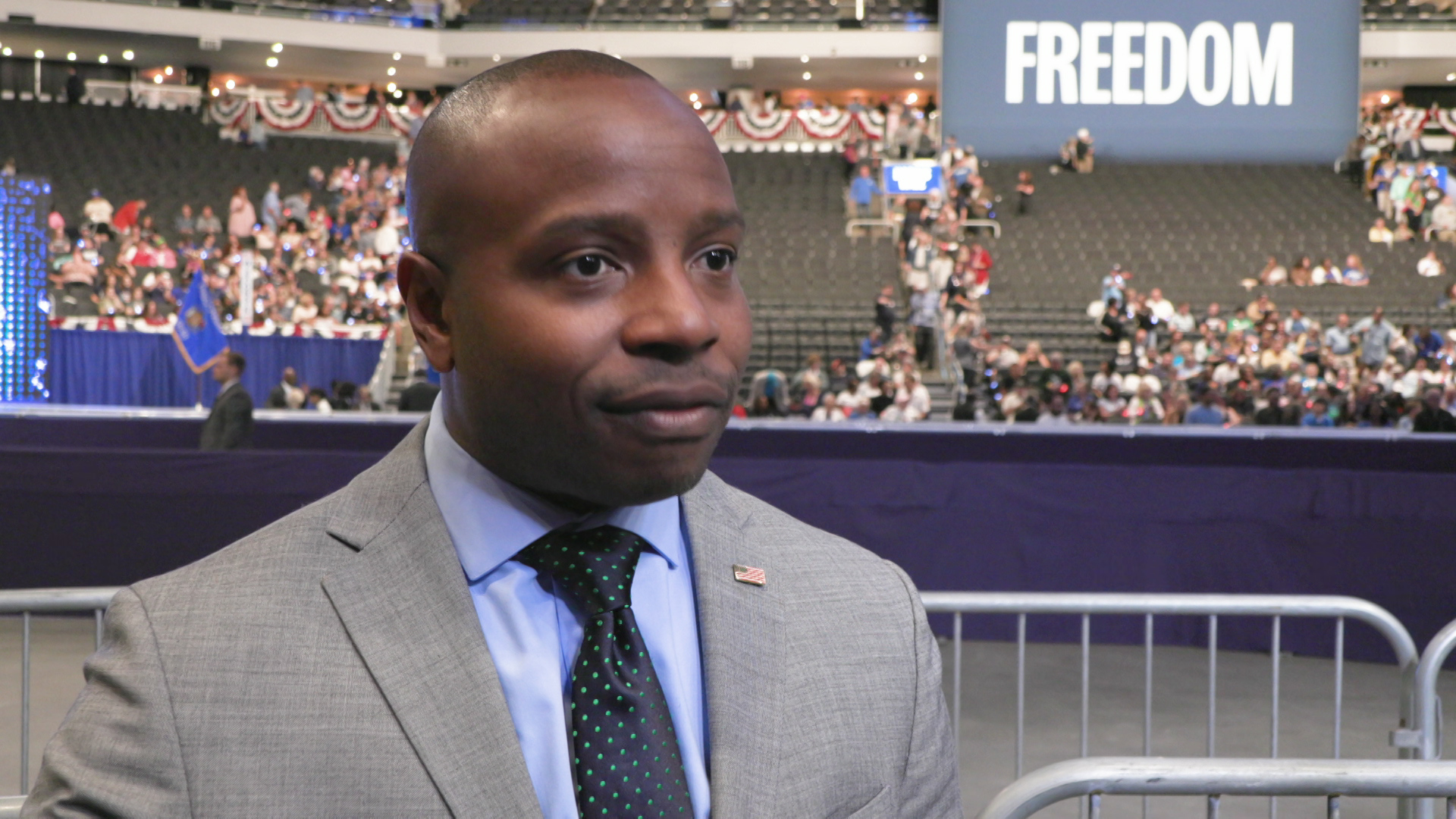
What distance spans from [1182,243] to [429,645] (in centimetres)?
2521

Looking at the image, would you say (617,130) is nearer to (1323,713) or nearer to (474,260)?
(474,260)

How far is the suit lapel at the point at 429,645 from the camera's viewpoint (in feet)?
3.20

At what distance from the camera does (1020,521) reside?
7297mm

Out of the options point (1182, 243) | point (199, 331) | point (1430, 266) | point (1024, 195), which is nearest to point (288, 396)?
point (199, 331)

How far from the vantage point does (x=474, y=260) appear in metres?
1.00

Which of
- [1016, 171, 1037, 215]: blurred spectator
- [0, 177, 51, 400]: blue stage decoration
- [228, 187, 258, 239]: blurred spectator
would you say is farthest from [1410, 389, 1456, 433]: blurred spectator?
[228, 187, 258, 239]: blurred spectator

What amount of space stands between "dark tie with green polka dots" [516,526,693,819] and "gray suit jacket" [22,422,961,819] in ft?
0.14

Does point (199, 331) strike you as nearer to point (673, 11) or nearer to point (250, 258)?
point (250, 258)

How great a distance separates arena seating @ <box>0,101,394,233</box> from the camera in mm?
24734

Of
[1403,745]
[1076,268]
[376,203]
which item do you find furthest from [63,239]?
[1403,745]

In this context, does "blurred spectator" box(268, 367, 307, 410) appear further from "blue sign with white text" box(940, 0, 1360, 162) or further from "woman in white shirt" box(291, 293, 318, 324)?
"blue sign with white text" box(940, 0, 1360, 162)

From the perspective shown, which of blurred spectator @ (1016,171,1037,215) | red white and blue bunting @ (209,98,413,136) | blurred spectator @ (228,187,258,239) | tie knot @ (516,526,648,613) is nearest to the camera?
tie knot @ (516,526,648,613)

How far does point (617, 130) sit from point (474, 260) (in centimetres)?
14

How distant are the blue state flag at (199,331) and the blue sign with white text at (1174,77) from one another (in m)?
19.7
